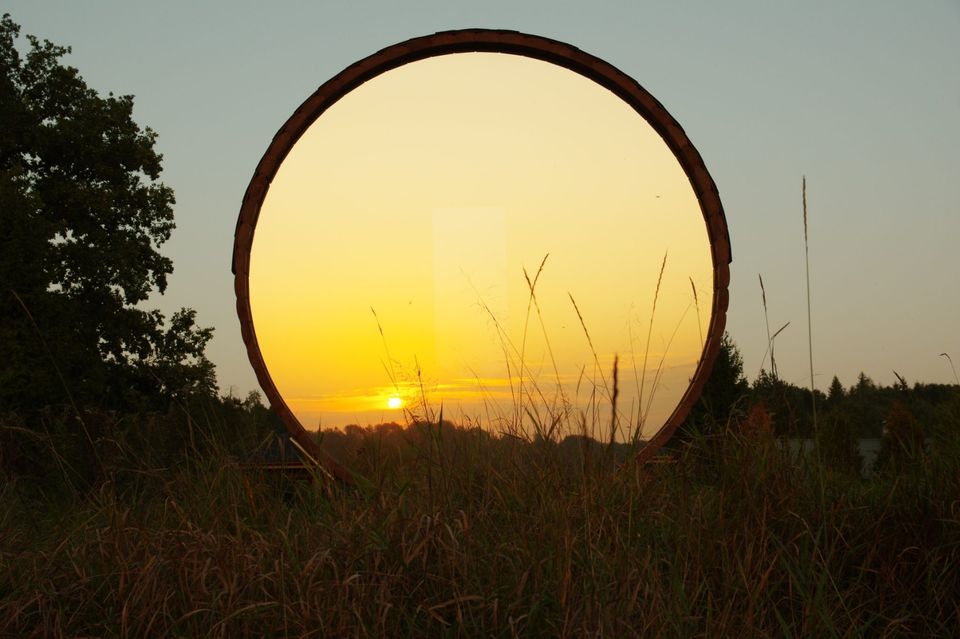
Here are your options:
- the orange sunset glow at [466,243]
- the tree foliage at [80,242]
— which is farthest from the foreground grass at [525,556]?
the tree foliage at [80,242]

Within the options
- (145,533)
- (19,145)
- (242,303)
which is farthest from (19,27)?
(145,533)

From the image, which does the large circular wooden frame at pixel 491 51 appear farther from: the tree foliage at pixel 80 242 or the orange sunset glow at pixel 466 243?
the tree foliage at pixel 80 242

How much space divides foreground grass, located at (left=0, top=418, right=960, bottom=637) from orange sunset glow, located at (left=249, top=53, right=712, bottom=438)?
616 mm

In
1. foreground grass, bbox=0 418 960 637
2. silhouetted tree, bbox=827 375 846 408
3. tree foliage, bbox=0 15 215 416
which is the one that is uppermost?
tree foliage, bbox=0 15 215 416

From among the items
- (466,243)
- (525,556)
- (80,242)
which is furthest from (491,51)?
(80,242)

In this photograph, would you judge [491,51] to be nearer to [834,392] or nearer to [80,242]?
[834,392]

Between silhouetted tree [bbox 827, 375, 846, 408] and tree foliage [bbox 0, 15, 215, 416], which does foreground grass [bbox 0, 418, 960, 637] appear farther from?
tree foliage [bbox 0, 15, 215, 416]

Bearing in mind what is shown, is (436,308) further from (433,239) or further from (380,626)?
(380,626)

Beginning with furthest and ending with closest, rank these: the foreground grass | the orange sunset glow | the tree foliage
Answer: the tree foliage < the orange sunset glow < the foreground grass

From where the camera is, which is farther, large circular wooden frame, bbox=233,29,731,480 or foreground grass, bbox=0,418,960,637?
large circular wooden frame, bbox=233,29,731,480

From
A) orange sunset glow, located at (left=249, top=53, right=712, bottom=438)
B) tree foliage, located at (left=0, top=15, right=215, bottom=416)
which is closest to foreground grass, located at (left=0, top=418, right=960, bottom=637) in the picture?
orange sunset glow, located at (left=249, top=53, right=712, bottom=438)

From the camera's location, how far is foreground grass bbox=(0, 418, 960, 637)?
2893 mm

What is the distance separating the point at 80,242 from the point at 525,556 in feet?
59.5

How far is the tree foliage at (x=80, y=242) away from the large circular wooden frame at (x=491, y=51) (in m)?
13.2
